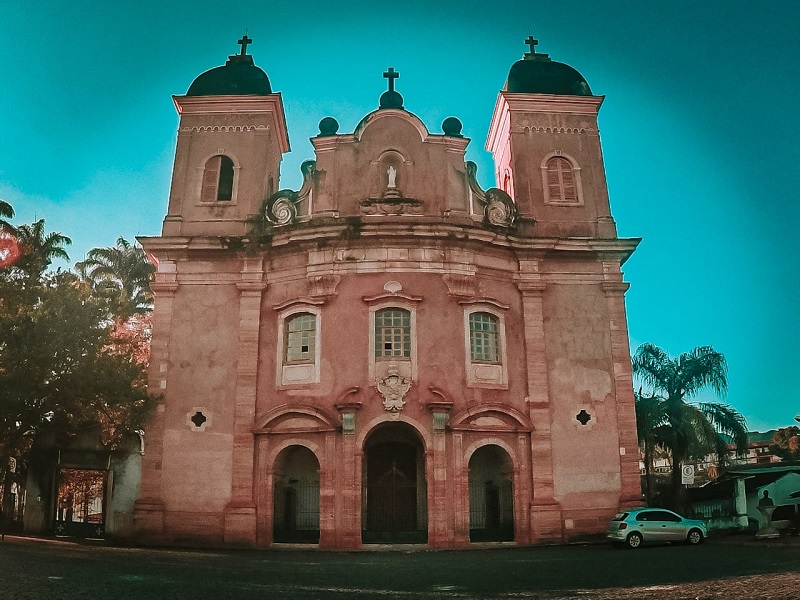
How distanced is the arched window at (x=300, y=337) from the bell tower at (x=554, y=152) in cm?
769

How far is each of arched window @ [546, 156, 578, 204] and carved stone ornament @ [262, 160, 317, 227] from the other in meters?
7.81

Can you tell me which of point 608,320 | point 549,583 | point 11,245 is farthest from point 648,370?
point 11,245

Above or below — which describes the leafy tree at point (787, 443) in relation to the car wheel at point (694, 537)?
above

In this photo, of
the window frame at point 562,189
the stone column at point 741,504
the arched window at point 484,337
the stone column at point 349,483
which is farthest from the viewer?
the window frame at point 562,189

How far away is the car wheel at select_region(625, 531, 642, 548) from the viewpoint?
68.3 ft

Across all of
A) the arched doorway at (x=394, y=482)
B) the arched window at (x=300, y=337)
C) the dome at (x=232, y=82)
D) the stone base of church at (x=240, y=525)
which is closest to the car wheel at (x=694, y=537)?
the arched doorway at (x=394, y=482)

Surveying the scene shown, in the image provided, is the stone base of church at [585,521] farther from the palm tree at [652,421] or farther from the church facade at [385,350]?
the palm tree at [652,421]

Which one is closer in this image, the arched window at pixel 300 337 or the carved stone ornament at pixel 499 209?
the arched window at pixel 300 337

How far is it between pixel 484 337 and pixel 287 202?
7524 mm

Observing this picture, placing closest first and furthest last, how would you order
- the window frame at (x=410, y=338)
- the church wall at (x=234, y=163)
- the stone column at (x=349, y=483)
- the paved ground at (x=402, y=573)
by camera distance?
the paved ground at (x=402, y=573)
the stone column at (x=349, y=483)
the window frame at (x=410, y=338)
the church wall at (x=234, y=163)

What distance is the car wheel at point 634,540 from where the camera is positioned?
2083 cm

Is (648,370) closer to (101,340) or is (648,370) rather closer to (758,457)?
(101,340)

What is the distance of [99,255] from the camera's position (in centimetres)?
3712

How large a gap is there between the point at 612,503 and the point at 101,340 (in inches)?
606
